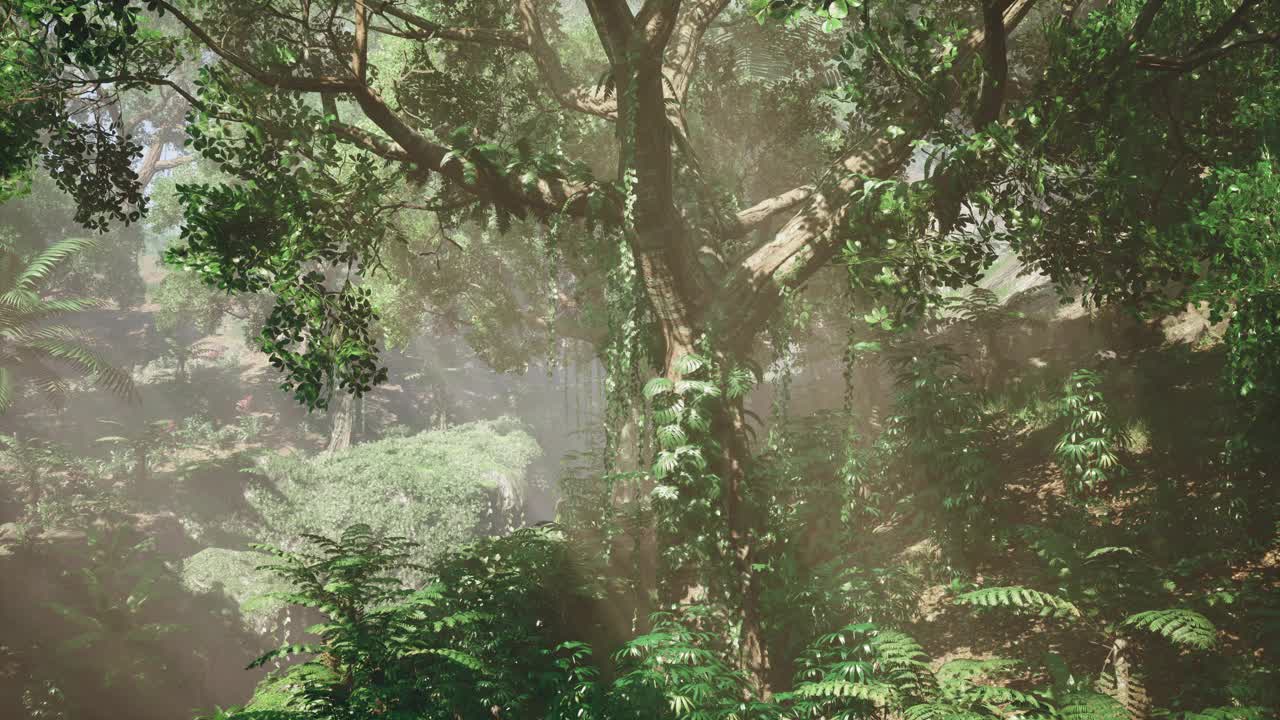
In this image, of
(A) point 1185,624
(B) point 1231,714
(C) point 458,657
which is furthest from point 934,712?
(C) point 458,657

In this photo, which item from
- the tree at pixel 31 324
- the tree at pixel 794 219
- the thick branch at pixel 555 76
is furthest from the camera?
the tree at pixel 31 324

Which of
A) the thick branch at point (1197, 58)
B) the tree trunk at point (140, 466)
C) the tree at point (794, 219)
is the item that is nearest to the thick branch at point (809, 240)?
the tree at point (794, 219)

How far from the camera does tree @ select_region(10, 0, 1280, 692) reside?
5.11m

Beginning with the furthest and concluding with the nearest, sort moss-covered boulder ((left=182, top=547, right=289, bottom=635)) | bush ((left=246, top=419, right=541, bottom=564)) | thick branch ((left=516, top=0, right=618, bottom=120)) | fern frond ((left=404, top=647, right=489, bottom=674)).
→ bush ((left=246, top=419, right=541, bottom=564)) < moss-covered boulder ((left=182, top=547, right=289, bottom=635)) < thick branch ((left=516, top=0, right=618, bottom=120)) < fern frond ((left=404, top=647, right=489, bottom=674))

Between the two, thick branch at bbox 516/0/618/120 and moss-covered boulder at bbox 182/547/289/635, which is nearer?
thick branch at bbox 516/0/618/120

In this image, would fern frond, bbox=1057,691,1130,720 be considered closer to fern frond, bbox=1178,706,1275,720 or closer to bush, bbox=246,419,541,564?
fern frond, bbox=1178,706,1275,720

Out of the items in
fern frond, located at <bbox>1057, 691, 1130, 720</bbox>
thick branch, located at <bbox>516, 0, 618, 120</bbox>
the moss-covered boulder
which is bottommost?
fern frond, located at <bbox>1057, 691, 1130, 720</bbox>

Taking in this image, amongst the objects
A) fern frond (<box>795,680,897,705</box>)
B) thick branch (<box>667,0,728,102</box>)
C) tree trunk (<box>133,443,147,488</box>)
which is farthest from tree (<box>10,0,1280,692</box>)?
tree trunk (<box>133,443,147,488</box>)

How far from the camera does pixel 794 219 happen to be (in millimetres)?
7160

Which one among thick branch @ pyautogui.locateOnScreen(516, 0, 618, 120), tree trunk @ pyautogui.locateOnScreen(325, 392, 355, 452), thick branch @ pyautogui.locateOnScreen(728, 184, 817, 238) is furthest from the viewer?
tree trunk @ pyautogui.locateOnScreen(325, 392, 355, 452)

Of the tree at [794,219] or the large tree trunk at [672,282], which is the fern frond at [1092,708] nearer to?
the tree at [794,219]

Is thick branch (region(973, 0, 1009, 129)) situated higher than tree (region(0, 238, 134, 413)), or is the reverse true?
tree (region(0, 238, 134, 413))

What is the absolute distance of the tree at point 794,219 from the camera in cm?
511

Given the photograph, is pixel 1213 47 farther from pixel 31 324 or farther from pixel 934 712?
pixel 31 324
